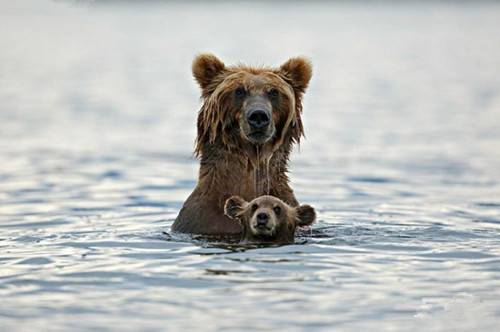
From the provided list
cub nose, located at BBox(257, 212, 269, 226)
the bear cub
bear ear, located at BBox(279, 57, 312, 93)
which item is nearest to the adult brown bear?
bear ear, located at BBox(279, 57, 312, 93)

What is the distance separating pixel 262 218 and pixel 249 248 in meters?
0.35

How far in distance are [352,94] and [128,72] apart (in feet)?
45.7

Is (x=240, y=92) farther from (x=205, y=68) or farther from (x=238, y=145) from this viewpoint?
(x=205, y=68)

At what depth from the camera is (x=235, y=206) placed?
39.1 ft

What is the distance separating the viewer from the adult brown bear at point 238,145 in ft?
40.4

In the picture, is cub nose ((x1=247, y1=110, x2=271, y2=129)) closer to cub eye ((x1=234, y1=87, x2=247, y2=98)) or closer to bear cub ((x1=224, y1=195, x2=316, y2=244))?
cub eye ((x1=234, y1=87, x2=247, y2=98))

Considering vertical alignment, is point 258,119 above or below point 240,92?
below

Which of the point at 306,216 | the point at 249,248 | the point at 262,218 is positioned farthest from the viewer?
the point at 306,216

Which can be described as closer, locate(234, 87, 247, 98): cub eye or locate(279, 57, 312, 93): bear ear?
locate(234, 87, 247, 98): cub eye

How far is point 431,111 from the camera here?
3388 cm

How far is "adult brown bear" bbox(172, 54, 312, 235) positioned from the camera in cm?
1230

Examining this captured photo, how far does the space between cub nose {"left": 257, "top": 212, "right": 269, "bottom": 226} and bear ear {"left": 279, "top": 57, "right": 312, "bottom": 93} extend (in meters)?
1.79

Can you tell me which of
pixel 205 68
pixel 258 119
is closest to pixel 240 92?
pixel 258 119

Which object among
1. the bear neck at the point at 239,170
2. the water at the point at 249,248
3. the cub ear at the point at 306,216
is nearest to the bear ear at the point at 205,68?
the bear neck at the point at 239,170
